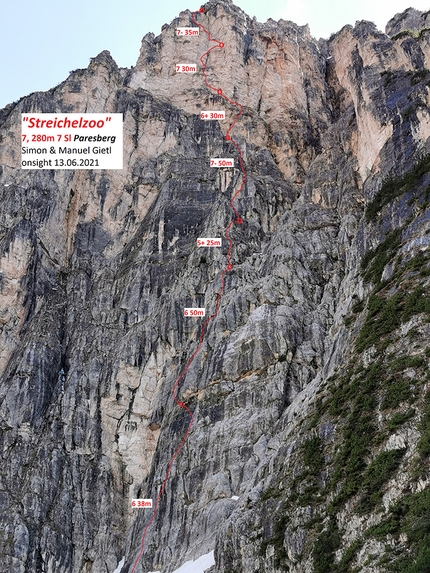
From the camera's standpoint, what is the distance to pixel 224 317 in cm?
6225

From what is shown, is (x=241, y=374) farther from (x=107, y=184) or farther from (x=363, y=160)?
(x=107, y=184)

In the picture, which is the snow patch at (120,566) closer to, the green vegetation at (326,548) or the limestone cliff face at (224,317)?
the limestone cliff face at (224,317)

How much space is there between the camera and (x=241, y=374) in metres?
57.1

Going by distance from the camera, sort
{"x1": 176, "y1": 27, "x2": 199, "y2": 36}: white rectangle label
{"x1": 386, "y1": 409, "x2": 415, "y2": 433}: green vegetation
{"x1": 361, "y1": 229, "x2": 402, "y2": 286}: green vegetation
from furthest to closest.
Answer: {"x1": 176, "y1": 27, "x2": 199, "y2": 36}: white rectangle label → {"x1": 361, "y1": 229, "x2": 402, "y2": 286}: green vegetation → {"x1": 386, "y1": 409, "x2": 415, "y2": 433}: green vegetation

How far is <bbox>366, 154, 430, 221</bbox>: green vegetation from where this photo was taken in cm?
5103

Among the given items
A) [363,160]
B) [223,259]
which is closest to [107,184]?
[223,259]

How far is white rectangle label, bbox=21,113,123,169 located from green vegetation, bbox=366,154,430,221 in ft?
126

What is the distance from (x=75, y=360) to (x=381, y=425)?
4543 cm

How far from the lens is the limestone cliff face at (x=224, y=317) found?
36.5 meters

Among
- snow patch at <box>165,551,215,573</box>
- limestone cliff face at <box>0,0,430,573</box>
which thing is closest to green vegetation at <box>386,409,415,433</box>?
limestone cliff face at <box>0,0,430,573</box>

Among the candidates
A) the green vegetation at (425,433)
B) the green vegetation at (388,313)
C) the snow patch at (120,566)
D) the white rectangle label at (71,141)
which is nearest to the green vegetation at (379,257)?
the green vegetation at (388,313)

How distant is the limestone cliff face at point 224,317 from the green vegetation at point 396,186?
323 mm

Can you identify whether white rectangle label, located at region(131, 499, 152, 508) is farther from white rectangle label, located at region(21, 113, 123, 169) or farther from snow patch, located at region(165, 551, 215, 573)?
white rectangle label, located at region(21, 113, 123, 169)

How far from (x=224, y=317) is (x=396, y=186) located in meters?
19.3
